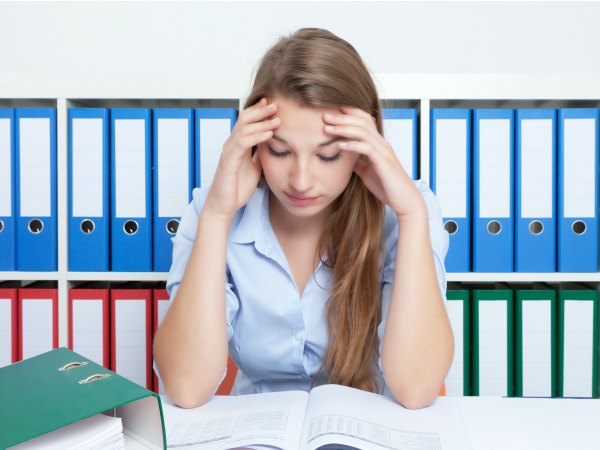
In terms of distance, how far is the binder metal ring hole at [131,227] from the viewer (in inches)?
58.2

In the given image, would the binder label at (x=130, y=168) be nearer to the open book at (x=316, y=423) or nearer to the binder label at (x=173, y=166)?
the binder label at (x=173, y=166)

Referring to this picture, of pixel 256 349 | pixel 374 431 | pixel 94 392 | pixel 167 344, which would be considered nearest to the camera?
pixel 94 392

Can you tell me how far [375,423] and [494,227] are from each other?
0.86 meters

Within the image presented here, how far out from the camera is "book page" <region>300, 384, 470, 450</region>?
2.20ft

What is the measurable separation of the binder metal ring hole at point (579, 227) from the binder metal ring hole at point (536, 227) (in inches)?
2.9

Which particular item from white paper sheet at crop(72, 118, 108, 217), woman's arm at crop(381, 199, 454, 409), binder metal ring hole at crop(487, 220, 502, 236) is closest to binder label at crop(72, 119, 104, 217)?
white paper sheet at crop(72, 118, 108, 217)

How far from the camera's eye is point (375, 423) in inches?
29.2

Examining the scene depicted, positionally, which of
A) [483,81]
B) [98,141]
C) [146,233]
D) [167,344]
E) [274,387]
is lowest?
[274,387]

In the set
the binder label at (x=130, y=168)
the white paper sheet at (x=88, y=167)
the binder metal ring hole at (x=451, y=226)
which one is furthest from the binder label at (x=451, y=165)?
the white paper sheet at (x=88, y=167)

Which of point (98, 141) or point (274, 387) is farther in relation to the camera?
point (98, 141)

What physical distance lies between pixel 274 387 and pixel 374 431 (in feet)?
1.41

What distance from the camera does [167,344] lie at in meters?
0.95

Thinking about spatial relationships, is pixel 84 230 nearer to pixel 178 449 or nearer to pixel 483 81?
pixel 178 449

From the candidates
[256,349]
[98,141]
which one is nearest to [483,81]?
[256,349]
